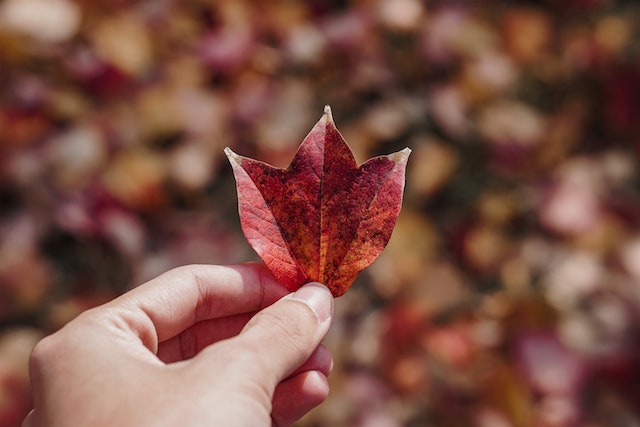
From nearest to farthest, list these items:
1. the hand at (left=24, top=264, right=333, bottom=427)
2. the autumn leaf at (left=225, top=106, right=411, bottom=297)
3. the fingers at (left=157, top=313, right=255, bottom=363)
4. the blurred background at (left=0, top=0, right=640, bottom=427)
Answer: the hand at (left=24, top=264, right=333, bottom=427) → the autumn leaf at (left=225, top=106, right=411, bottom=297) → the fingers at (left=157, top=313, right=255, bottom=363) → the blurred background at (left=0, top=0, right=640, bottom=427)

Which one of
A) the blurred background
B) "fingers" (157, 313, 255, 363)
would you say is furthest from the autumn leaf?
the blurred background

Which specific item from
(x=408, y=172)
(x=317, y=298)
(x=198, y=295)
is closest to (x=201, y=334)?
(x=198, y=295)

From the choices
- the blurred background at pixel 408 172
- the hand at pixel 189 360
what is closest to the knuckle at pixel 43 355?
the hand at pixel 189 360

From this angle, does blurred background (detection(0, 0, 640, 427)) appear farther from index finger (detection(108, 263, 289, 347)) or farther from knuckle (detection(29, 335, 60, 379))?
knuckle (detection(29, 335, 60, 379))

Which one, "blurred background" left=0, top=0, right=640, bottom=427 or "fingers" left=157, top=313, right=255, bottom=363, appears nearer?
"fingers" left=157, top=313, right=255, bottom=363

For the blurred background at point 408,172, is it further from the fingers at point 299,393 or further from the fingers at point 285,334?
the fingers at point 285,334

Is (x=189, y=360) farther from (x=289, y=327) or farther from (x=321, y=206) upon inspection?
(x=321, y=206)

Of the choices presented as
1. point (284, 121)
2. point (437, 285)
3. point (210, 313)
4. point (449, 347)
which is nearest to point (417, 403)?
point (449, 347)
